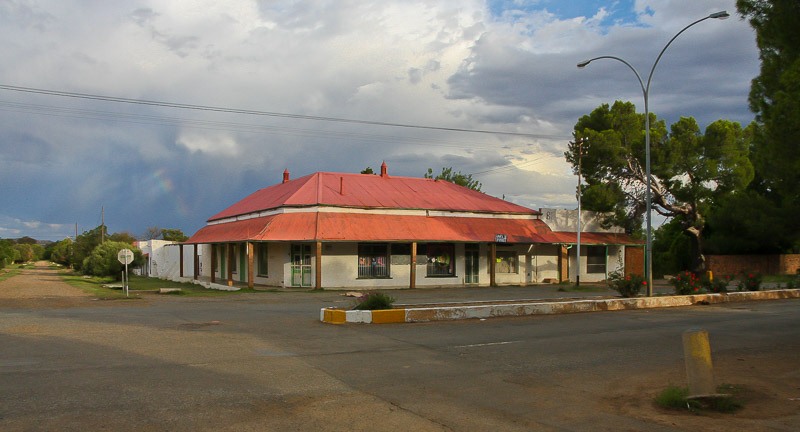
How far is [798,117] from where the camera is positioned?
11.1 metres

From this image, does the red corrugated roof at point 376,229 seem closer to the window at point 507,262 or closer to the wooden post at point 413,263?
the wooden post at point 413,263

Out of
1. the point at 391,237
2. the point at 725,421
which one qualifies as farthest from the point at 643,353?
the point at 391,237

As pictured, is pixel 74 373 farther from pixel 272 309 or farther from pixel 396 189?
pixel 396 189

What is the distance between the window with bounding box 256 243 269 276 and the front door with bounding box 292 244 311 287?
2.40 metres

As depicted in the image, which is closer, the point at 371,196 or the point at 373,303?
the point at 373,303

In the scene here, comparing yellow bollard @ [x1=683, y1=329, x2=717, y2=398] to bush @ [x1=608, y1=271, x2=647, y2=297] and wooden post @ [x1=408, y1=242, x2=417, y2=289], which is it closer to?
bush @ [x1=608, y1=271, x2=647, y2=297]

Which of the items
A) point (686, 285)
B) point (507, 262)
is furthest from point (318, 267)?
point (686, 285)

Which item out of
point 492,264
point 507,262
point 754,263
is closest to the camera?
point 492,264

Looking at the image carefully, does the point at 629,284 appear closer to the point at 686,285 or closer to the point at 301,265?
the point at 686,285

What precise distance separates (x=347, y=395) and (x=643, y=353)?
6168 millimetres

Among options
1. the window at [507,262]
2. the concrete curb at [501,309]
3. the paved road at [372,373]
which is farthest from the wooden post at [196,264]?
the concrete curb at [501,309]

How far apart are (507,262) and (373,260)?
8754mm

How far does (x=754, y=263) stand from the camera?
4788 centimetres

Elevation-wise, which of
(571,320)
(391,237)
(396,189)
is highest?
(396,189)
